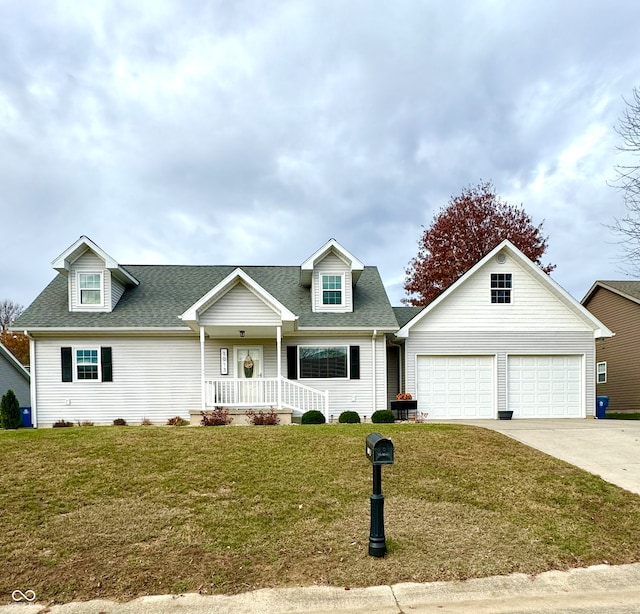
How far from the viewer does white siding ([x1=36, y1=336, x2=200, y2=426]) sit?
14734 mm

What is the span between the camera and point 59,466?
7.70m

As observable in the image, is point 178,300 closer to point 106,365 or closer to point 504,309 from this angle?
point 106,365

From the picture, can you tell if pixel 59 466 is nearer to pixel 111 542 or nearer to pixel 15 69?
pixel 111 542

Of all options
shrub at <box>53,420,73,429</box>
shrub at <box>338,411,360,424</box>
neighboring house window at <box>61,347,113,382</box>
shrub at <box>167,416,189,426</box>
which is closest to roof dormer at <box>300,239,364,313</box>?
shrub at <box>338,411,360,424</box>

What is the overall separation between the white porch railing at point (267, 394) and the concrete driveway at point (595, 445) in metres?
5.56

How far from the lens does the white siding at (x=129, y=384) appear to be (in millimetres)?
14734

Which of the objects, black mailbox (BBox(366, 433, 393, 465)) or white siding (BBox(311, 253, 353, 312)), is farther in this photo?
white siding (BBox(311, 253, 353, 312))

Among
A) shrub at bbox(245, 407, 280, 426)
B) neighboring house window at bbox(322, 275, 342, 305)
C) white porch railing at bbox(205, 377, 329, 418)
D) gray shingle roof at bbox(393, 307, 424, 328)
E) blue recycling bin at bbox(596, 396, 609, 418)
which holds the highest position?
neighboring house window at bbox(322, 275, 342, 305)

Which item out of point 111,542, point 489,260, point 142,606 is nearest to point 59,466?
point 111,542

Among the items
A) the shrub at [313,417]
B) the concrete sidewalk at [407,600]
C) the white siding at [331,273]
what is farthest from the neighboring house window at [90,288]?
the concrete sidewalk at [407,600]

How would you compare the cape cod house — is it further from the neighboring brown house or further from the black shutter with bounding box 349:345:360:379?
the neighboring brown house

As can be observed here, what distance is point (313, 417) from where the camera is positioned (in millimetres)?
13438

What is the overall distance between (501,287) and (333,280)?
6000 millimetres

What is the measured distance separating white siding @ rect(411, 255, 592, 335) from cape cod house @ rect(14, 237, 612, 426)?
0.04 m
